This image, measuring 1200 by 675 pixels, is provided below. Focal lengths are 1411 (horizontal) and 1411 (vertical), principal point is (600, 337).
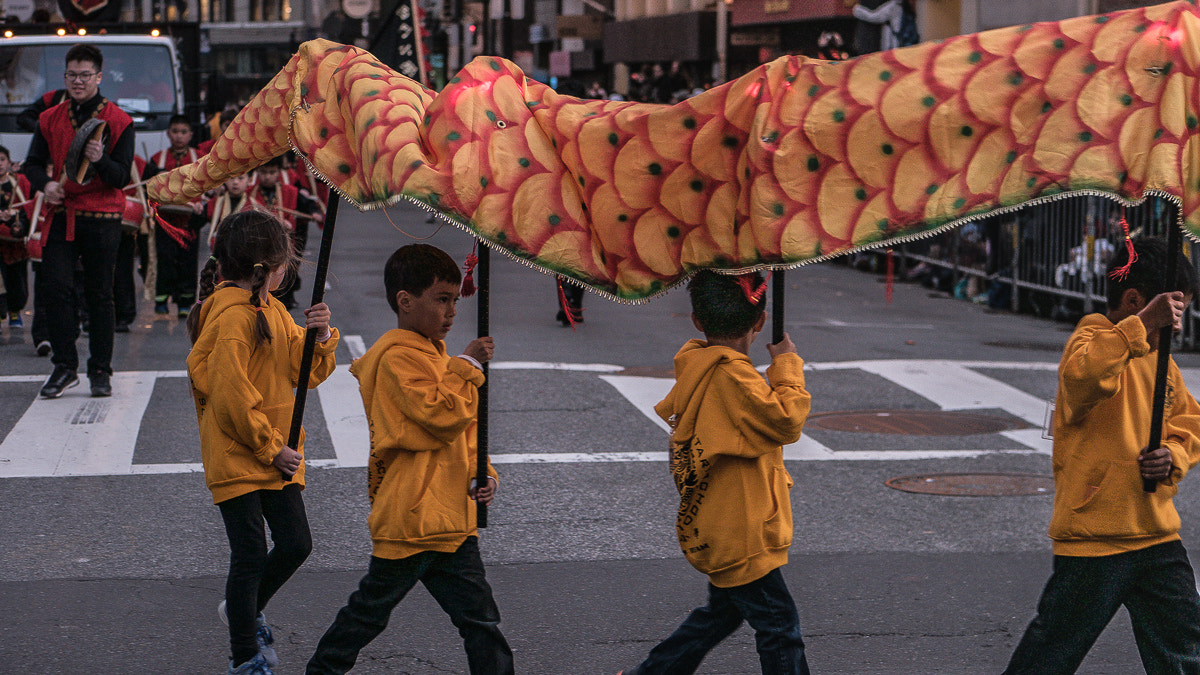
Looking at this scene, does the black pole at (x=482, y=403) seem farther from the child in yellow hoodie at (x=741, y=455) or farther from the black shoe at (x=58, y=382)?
the black shoe at (x=58, y=382)

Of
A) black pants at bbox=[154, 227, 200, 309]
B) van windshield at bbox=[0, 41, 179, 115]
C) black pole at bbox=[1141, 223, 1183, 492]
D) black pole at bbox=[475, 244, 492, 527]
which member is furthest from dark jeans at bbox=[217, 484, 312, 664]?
van windshield at bbox=[0, 41, 179, 115]

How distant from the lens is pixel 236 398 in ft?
13.9

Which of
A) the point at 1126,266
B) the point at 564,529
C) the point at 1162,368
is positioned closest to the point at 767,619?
the point at 1162,368

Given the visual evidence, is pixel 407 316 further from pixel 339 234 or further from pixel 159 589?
pixel 339 234

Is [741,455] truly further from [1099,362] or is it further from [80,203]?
[80,203]

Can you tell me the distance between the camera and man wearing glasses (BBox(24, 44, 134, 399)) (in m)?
8.53

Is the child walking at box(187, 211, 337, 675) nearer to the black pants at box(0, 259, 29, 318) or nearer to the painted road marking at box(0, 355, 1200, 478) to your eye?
the painted road marking at box(0, 355, 1200, 478)

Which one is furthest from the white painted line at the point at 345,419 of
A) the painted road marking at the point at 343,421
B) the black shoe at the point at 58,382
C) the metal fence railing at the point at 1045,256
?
the metal fence railing at the point at 1045,256

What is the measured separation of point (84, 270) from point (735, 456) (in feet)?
20.8

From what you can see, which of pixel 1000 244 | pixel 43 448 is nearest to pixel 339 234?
pixel 1000 244

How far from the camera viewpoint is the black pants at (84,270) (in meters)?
8.87

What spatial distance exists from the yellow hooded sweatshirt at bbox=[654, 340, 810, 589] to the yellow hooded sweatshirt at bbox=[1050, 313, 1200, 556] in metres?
0.76

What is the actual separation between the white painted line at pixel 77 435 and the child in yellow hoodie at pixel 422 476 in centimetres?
400

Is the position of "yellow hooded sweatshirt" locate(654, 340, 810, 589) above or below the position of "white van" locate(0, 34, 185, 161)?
below
